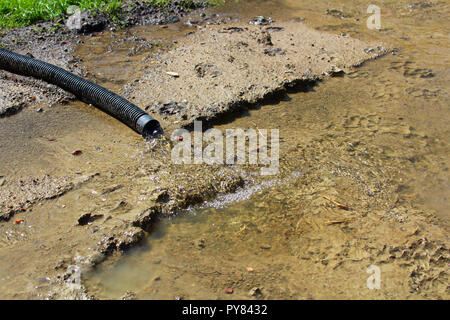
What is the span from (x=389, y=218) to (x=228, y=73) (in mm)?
2506

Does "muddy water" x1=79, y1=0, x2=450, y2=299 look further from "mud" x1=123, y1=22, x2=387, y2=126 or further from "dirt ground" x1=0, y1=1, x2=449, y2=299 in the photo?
"mud" x1=123, y1=22, x2=387, y2=126

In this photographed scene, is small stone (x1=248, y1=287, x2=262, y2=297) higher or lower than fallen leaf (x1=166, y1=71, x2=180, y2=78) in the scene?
lower

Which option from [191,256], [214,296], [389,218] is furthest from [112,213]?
[389,218]

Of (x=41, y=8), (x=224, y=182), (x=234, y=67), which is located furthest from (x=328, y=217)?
(x=41, y=8)

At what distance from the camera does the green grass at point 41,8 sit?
20.5 feet

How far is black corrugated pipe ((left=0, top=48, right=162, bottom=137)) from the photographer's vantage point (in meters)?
3.93

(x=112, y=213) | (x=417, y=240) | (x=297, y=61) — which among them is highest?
(x=297, y=61)

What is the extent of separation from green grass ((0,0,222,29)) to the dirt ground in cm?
113

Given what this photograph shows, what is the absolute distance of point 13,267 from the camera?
2.63 m

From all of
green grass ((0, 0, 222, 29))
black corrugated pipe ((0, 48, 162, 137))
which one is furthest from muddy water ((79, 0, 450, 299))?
green grass ((0, 0, 222, 29))

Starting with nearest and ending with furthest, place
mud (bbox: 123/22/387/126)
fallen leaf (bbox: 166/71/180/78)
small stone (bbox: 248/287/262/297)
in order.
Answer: small stone (bbox: 248/287/262/297) → mud (bbox: 123/22/387/126) → fallen leaf (bbox: 166/71/180/78)

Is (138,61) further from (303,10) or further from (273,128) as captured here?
(303,10)

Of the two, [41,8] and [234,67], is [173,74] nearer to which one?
[234,67]

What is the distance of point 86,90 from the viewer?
4.41m
